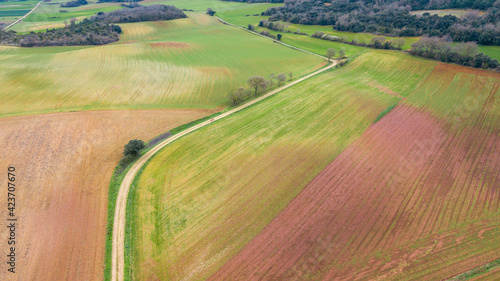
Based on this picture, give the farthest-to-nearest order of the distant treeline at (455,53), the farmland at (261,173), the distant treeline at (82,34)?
the distant treeline at (82,34)
the distant treeline at (455,53)
the farmland at (261,173)

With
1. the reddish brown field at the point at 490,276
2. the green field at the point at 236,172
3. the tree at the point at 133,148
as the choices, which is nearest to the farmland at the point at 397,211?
the reddish brown field at the point at 490,276

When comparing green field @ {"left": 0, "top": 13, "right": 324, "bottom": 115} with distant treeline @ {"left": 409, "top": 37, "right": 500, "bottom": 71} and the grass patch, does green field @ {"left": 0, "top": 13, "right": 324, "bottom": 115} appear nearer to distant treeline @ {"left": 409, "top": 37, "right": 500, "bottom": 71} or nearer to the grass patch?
the grass patch

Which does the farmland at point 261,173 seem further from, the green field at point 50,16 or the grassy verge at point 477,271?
the green field at point 50,16

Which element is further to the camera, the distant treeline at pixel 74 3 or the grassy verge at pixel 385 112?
the distant treeline at pixel 74 3

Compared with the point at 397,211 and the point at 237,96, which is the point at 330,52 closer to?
the point at 237,96

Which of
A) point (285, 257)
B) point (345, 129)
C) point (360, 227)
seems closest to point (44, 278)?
point (285, 257)

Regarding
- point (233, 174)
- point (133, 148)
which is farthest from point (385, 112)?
point (133, 148)
